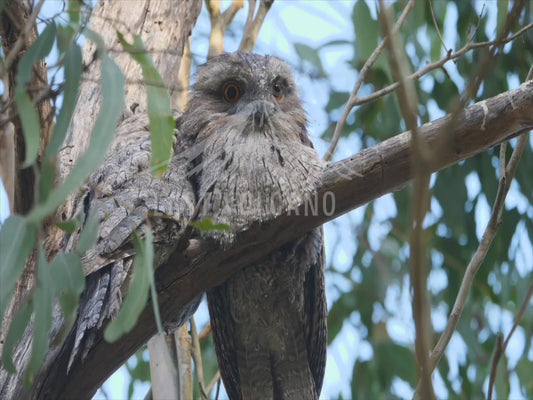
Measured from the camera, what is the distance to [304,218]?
2207mm

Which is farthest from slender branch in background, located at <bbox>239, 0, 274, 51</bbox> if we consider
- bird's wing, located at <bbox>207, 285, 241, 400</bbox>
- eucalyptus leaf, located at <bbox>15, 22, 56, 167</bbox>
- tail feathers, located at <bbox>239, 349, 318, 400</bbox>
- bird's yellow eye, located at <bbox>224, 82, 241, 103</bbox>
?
eucalyptus leaf, located at <bbox>15, 22, 56, 167</bbox>

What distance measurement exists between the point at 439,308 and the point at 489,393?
2603mm

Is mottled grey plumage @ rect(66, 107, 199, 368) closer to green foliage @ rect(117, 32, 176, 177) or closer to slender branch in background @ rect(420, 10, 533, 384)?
green foliage @ rect(117, 32, 176, 177)

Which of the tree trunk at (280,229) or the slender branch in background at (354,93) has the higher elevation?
the slender branch in background at (354,93)

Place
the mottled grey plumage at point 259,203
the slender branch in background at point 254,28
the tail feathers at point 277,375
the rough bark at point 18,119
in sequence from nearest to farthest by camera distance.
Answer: the rough bark at point 18,119 < the mottled grey plumage at point 259,203 < the tail feathers at point 277,375 < the slender branch in background at point 254,28

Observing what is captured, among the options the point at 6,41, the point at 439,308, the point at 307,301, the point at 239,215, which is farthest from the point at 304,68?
the point at 439,308

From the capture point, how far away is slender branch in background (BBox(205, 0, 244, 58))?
12.5 ft

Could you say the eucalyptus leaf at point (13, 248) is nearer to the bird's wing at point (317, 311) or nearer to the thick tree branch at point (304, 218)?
the thick tree branch at point (304, 218)

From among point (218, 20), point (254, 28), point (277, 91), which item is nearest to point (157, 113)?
point (277, 91)

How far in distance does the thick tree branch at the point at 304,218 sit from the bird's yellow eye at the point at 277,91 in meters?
0.65

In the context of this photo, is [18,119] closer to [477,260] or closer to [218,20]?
[477,260]

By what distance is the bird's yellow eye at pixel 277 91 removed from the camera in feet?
9.07

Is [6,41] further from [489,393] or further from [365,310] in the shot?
[365,310]

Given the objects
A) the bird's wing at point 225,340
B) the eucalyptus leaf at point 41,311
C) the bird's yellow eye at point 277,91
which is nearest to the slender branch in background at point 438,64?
the bird's yellow eye at point 277,91
